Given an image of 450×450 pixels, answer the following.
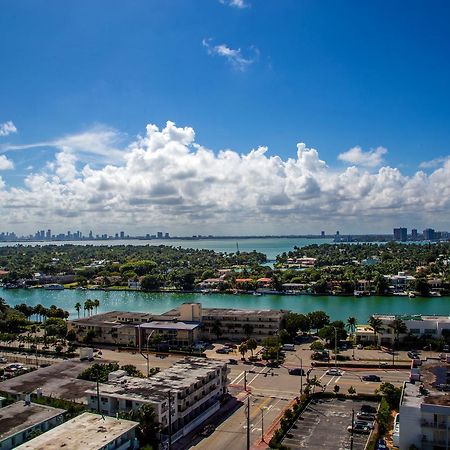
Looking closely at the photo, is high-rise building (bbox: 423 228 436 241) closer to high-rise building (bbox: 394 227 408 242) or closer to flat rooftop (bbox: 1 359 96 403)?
high-rise building (bbox: 394 227 408 242)

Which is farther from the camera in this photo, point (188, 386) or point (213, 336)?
point (213, 336)

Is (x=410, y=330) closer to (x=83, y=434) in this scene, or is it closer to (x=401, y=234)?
(x=83, y=434)

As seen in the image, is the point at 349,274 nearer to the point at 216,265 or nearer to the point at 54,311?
the point at 216,265

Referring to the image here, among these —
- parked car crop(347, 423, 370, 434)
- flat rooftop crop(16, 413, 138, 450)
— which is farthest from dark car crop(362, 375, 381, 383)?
flat rooftop crop(16, 413, 138, 450)

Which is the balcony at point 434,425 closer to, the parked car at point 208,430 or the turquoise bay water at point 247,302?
the parked car at point 208,430

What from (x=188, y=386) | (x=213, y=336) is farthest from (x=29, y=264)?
(x=188, y=386)

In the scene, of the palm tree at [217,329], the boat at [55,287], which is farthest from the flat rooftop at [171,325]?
the boat at [55,287]
